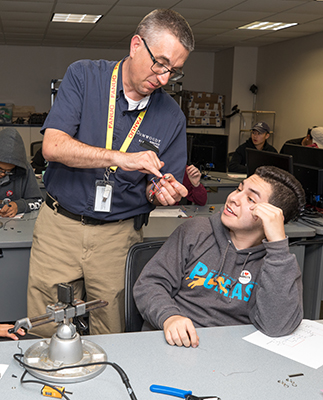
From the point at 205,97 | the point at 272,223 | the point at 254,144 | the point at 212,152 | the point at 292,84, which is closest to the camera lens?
the point at 272,223

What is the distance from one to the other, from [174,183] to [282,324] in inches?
24.5

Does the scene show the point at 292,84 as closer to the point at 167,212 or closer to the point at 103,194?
the point at 167,212

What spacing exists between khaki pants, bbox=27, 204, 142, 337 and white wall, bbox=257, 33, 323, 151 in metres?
6.42

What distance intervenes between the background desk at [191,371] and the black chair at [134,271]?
30cm

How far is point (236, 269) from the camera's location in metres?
1.61

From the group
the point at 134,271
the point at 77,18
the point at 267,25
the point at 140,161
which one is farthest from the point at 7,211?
the point at 267,25

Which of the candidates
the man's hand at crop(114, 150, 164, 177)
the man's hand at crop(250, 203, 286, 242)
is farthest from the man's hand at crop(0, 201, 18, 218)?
the man's hand at crop(250, 203, 286, 242)

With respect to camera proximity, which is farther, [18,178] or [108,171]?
[18,178]

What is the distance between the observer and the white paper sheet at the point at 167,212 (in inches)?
125

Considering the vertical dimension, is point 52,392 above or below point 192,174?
below

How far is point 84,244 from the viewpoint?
1.83 meters

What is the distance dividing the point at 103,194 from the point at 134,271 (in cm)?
33

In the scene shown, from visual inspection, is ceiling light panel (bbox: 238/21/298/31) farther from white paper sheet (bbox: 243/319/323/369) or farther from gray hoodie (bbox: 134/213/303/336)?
white paper sheet (bbox: 243/319/323/369)

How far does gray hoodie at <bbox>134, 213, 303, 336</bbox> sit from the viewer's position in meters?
1.40
